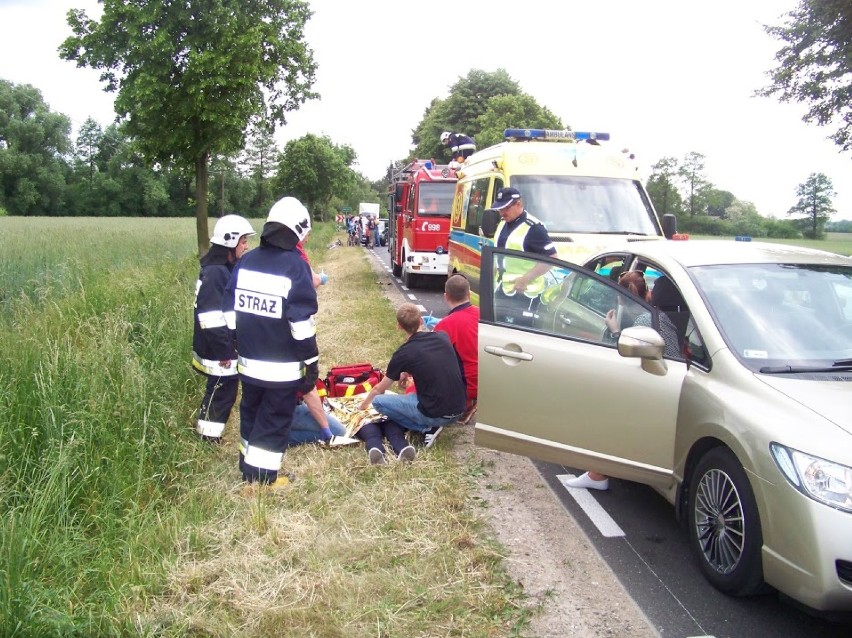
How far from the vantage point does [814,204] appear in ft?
141

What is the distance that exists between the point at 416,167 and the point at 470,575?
15208mm

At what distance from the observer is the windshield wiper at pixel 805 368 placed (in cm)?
349

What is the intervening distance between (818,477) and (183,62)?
1336cm

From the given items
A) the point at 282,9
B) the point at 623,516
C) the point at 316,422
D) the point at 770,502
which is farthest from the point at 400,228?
the point at 770,502

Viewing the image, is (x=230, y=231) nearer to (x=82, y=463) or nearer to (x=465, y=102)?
(x=82, y=463)

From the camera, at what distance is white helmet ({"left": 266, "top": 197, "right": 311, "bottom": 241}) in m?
4.44

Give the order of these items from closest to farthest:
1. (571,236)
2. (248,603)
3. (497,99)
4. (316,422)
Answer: (248,603) < (316,422) < (571,236) < (497,99)

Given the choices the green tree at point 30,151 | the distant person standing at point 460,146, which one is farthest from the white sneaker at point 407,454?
the green tree at point 30,151

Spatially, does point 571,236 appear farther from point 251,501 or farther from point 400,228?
point 400,228

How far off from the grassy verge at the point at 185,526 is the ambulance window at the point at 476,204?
4.40 meters

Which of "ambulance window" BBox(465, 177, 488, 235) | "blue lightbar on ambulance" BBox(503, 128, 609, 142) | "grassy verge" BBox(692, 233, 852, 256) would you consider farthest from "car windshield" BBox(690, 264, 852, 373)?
"grassy verge" BBox(692, 233, 852, 256)

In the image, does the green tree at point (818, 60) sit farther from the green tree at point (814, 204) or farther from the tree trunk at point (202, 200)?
the green tree at point (814, 204)

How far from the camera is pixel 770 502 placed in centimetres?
304

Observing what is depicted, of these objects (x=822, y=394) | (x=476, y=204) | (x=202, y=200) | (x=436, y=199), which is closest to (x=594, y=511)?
(x=822, y=394)
